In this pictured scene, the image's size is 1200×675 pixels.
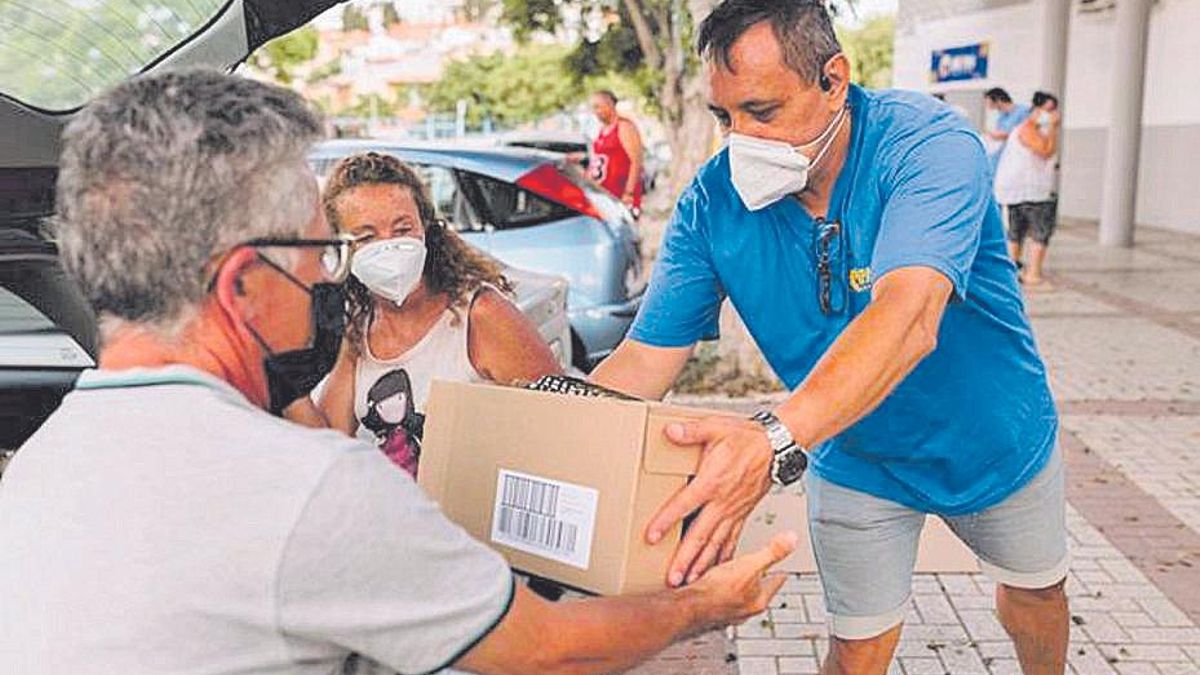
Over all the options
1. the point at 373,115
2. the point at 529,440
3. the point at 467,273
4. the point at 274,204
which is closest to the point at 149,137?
the point at 274,204

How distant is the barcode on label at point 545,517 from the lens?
179 centimetres

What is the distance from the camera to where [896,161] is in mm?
2453

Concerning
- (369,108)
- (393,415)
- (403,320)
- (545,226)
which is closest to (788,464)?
(393,415)

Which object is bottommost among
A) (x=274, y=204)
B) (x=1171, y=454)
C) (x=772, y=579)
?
(x=1171, y=454)

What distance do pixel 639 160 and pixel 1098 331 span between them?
16.0 ft

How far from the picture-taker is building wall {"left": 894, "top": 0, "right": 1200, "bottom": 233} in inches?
623

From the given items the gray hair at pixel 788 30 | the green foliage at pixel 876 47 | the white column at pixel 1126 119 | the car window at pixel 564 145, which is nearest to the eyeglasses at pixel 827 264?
the gray hair at pixel 788 30

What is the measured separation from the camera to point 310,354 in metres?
1.66

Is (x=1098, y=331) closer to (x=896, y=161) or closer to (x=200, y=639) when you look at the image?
(x=896, y=161)

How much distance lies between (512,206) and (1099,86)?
1417 cm

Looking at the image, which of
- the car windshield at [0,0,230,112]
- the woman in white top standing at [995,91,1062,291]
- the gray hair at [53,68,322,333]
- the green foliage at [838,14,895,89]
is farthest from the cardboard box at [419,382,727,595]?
the green foliage at [838,14,895,89]

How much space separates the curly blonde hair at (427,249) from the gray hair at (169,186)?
1.22 meters

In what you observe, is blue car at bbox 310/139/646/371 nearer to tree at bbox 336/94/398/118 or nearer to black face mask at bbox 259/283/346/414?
black face mask at bbox 259/283/346/414

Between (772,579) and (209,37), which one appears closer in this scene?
(772,579)
